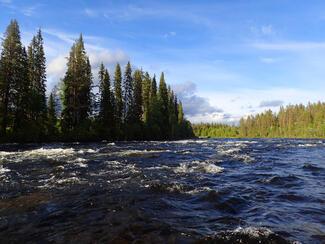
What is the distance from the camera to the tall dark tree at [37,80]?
169 ft

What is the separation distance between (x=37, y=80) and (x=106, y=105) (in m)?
13.9

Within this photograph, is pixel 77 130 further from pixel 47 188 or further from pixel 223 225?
pixel 223 225

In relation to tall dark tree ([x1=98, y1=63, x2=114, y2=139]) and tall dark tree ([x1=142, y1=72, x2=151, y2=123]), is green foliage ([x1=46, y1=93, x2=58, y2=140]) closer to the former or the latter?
tall dark tree ([x1=98, y1=63, x2=114, y2=139])

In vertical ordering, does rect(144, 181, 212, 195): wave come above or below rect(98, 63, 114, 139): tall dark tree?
below

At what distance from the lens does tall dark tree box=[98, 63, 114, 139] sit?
220ft

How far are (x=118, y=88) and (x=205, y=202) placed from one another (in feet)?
237

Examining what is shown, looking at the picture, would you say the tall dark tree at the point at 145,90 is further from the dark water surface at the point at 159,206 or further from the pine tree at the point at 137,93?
the dark water surface at the point at 159,206

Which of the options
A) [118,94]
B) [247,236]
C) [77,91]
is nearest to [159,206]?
[247,236]

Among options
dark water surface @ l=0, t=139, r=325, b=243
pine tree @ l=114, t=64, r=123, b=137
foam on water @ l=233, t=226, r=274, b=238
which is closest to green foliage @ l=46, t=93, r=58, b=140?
pine tree @ l=114, t=64, r=123, b=137

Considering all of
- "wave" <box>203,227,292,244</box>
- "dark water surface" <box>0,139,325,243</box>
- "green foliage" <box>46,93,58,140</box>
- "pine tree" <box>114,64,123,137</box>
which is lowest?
"wave" <box>203,227,292,244</box>

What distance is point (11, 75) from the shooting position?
48.9 metres

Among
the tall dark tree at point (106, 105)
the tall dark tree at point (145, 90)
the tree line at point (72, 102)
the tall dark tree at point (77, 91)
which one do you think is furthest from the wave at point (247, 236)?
the tall dark tree at point (145, 90)

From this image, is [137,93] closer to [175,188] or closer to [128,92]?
[128,92]

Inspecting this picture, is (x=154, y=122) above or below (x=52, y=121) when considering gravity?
above
